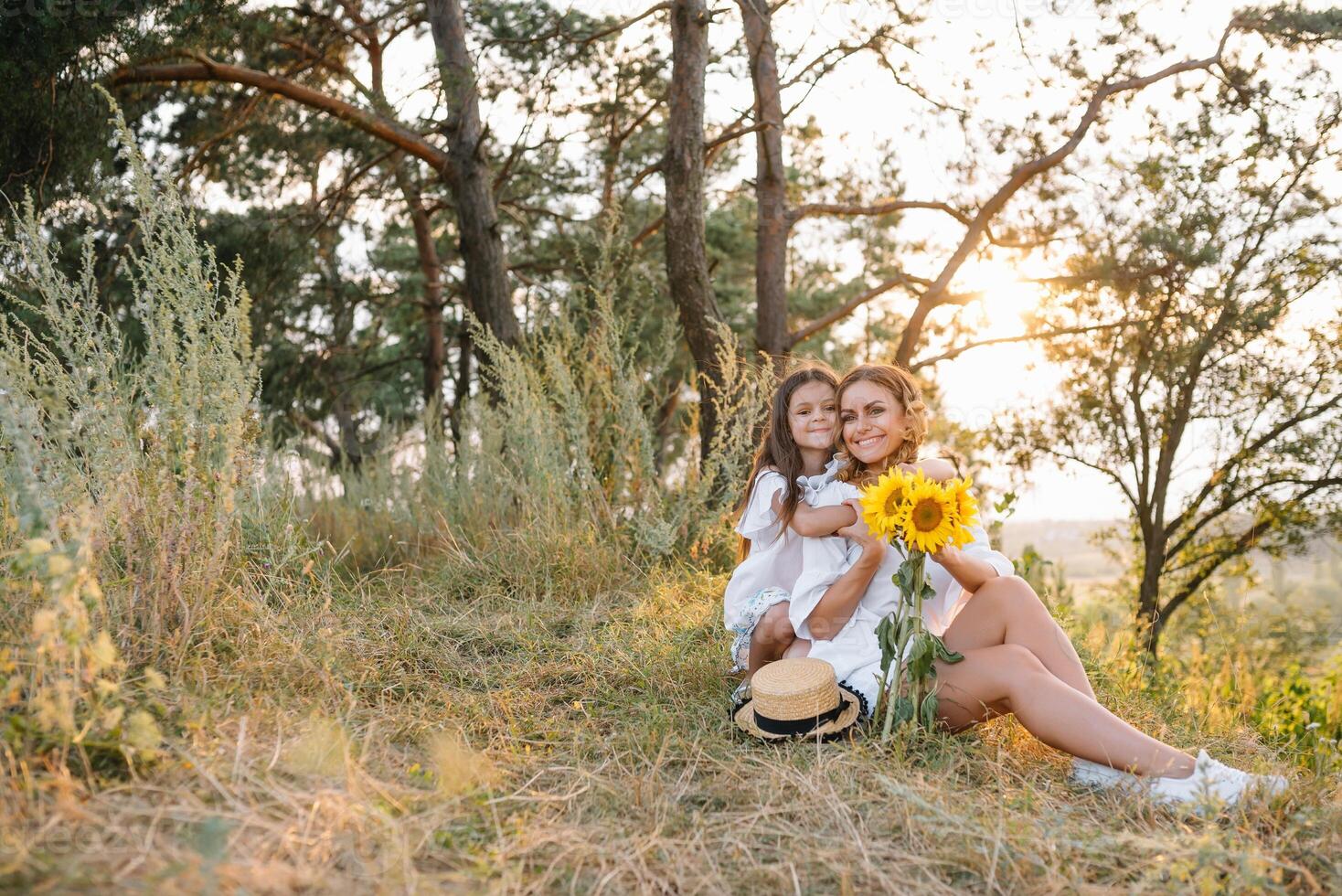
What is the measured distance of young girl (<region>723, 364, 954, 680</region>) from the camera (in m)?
2.93

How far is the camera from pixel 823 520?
9.25ft

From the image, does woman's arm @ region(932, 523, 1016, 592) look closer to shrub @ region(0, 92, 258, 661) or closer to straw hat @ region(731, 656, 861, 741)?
straw hat @ region(731, 656, 861, 741)

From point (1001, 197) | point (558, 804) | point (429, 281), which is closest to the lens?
point (558, 804)

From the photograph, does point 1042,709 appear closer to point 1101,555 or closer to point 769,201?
point 769,201

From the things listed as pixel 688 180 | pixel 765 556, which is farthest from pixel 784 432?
pixel 688 180

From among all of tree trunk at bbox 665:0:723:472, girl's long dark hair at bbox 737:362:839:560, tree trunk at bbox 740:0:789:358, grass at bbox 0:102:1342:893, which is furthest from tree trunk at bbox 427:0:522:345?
girl's long dark hair at bbox 737:362:839:560

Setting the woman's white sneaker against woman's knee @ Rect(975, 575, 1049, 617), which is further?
woman's knee @ Rect(975, 575, 1049, 617)

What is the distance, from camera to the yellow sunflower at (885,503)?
2.34 metres

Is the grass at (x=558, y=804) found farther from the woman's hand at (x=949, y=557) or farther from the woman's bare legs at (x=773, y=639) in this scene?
the woman's hand at (x=949, y=557)

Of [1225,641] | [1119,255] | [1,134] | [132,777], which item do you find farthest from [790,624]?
[1119,255]

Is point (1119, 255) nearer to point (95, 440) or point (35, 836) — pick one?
point (95, 440)

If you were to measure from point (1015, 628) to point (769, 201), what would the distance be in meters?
4.91

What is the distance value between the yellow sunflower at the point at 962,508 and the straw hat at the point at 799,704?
0.51 meters

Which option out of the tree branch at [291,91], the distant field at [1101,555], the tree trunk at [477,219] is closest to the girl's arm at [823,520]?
the tree trunk at [477,219]
